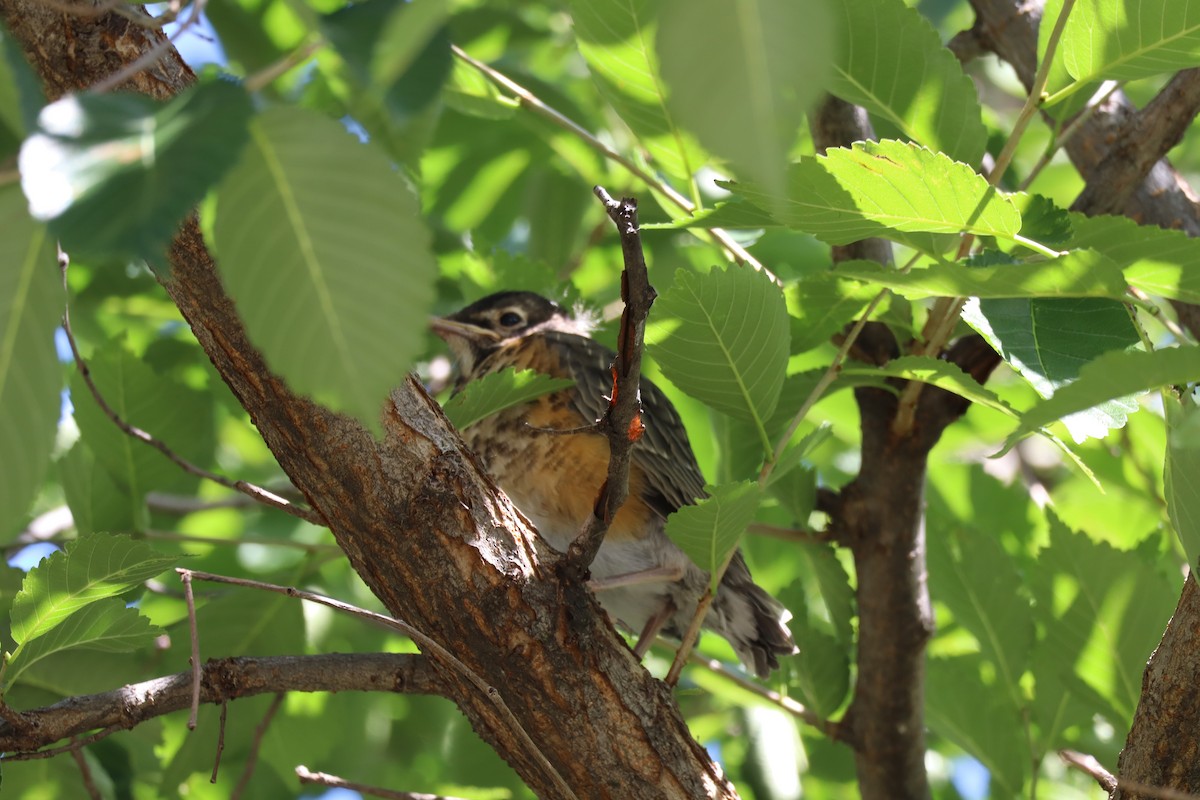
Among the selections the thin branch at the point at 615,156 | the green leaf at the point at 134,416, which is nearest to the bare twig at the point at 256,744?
the green leaf at the point at 134,416

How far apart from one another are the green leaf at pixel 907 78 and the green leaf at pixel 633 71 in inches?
12.1

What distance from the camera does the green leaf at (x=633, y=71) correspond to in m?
1.84

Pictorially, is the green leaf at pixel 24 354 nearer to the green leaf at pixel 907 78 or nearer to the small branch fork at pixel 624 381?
the small branch fork at pixel 624 381

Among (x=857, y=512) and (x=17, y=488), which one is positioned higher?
(x=857, y=512)

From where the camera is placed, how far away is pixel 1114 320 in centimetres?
158

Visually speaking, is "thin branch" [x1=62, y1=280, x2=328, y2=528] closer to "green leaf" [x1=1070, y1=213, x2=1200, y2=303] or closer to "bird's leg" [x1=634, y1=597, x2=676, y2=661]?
"bird's leg" [x1=634, y1=597, x2=676, y2=661]

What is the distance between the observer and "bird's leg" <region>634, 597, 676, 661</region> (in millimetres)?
2553

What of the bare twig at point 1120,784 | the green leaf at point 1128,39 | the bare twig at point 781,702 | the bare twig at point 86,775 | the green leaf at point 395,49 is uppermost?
the green leaf at point 1128,39

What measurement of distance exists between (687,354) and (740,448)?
29.7 inches

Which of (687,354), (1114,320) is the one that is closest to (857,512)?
(687,354)

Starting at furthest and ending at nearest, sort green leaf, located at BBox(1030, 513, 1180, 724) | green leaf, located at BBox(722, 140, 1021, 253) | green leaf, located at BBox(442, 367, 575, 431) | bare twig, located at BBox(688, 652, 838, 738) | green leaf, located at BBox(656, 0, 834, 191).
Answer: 1. bare twig, located at BBox(688, 652, 838, 738)
2. green leaf, located at BBox(1030, 513, 1180, 724)
3. green leaf, located at BBox(442, 367, 575, 431)
4. green leaf, located at BBox(722, 140, 1021, 253)
5. green leaf, located at BBox(656, 0, 834, 191)

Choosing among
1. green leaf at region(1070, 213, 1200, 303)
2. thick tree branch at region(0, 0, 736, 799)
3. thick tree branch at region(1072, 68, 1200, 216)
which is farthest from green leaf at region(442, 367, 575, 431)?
thick tree branch at region(1072, 68, 1200, 216)

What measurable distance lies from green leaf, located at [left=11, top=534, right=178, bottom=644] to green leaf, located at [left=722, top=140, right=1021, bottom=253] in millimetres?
1044

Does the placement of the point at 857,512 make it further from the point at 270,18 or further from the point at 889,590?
the point at 270,18
